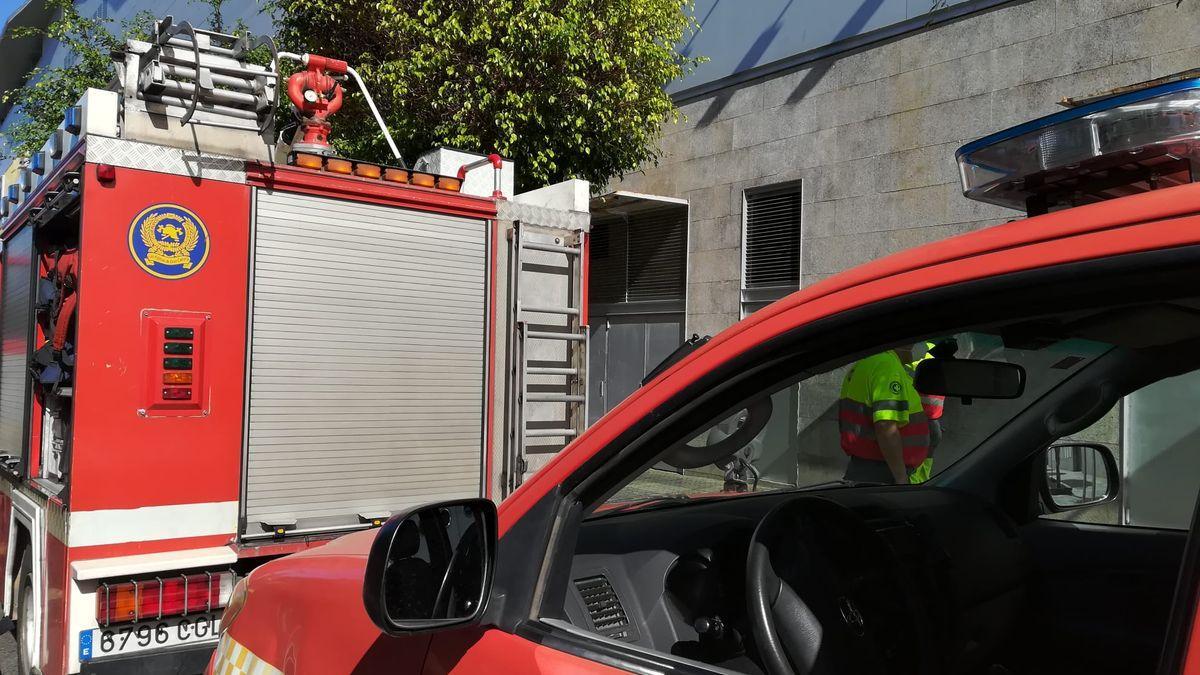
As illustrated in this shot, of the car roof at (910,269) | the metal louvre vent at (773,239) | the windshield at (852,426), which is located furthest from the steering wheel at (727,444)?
the metal louvre vent at (773,239)

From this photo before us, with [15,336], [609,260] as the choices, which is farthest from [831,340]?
[609,260]

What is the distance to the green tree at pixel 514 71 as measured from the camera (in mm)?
9461

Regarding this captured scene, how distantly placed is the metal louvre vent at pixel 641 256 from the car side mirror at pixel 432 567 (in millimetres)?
10514

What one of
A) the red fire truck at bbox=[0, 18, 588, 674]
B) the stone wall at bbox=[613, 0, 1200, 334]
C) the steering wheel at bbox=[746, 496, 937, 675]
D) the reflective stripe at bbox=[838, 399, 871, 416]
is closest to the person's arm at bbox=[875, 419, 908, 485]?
the reflective stripe at bbox=[838, 399, 871, 416]

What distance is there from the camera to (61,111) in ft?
42.4

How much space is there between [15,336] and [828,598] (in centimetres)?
A: 522

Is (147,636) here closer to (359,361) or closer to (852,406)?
(359,361)

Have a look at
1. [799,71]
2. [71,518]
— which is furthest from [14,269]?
[799,71]

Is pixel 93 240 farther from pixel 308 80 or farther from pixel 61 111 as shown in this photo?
pixel 61 111

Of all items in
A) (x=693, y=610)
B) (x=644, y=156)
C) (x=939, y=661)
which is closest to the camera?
(x=939, y=661)

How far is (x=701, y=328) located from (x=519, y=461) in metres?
6.96

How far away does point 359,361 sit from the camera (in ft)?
14.6

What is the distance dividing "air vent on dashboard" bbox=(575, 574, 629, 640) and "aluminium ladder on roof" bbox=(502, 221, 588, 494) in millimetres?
3233

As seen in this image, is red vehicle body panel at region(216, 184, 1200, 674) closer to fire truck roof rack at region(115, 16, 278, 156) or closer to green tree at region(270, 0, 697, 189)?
fire truck roof rack at region(115, 16, 278, 156)
